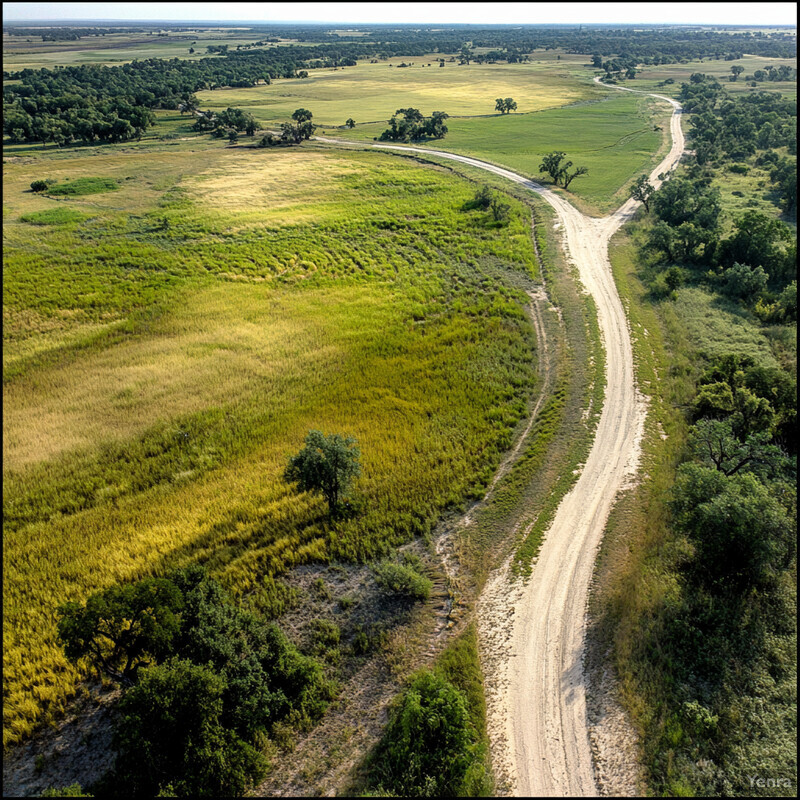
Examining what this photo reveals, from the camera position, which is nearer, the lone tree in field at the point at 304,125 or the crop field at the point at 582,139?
the crop field at the point at 582,139

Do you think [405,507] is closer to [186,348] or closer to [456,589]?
[456,589]

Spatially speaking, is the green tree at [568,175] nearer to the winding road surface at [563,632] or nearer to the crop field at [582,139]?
the crop field at [582,139]

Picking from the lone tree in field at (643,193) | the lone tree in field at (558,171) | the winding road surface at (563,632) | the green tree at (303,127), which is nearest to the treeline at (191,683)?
the winding road surface at (563,632)

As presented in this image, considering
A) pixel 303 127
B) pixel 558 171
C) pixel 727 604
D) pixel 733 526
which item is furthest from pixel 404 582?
pixel 303 127

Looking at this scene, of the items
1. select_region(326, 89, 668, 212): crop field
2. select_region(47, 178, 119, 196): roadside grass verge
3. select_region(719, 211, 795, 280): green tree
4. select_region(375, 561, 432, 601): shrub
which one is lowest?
select_region(375, 561, 432, 601): shrub

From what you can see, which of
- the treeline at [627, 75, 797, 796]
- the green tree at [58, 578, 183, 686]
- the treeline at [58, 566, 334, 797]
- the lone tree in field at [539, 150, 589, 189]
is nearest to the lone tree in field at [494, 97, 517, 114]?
the lone tree in field at [539, 150, 589, 189]

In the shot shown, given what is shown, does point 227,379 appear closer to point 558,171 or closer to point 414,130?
point 558,171

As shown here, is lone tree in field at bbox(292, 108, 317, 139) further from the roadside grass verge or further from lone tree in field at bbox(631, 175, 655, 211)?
lone tree in field at bbox(631, 175, 655, 211)

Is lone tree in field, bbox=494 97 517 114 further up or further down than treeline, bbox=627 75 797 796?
further up
